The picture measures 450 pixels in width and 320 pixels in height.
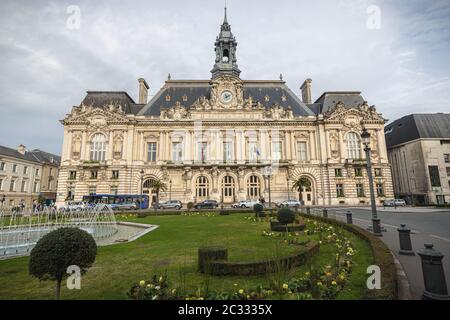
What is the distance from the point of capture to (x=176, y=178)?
42781mm

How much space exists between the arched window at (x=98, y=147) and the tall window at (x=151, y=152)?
7.53 metres

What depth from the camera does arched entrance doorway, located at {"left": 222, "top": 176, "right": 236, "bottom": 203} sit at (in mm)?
42688

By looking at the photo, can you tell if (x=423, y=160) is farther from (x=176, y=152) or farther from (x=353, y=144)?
(x=176, y=152)

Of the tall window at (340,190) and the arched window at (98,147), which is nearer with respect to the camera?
the tall window at (340,190)

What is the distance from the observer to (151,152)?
44531mm

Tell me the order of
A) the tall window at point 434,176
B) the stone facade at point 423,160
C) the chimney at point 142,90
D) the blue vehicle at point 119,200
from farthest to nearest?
the chimney at point 142,90
the stone facade at point 423,160
the tall window at point 434,176
the blue vehicle at point 119,200

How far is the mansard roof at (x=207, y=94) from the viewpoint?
4669 centimetres

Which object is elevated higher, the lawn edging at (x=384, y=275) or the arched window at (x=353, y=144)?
the arched window at (x=353, y=144)

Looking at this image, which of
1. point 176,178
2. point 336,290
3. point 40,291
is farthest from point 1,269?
point 176,178

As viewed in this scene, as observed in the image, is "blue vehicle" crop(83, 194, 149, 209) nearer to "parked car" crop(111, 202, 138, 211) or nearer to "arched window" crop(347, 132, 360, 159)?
"parked car" crop(111, 202, 138, 211)

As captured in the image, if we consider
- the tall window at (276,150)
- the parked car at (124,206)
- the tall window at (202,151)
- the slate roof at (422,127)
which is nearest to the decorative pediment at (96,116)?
the tall window at (202,151)

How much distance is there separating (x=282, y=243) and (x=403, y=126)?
54.8m

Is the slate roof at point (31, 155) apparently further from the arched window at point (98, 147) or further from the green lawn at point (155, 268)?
the green lawn at point (155, 268)

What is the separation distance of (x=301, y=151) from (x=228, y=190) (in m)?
15.4
